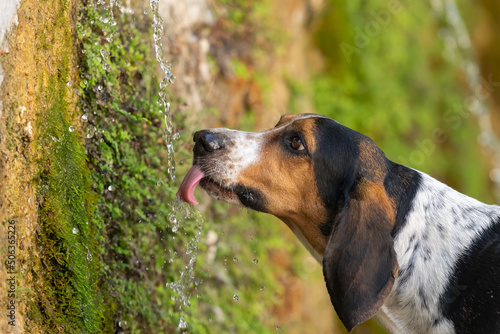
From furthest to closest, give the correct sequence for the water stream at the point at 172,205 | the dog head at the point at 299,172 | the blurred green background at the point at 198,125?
the water stream at the point at 172,205, the dog head at the point at 299,172, the blurred green background at the point at 198,125

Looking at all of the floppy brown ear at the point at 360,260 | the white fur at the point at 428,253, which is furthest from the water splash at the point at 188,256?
the white fur at the point at 428,253

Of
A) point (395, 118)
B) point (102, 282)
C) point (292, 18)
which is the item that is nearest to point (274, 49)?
point (292, 18)

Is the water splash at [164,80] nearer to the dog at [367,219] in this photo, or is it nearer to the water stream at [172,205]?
the water stream at [172,205]

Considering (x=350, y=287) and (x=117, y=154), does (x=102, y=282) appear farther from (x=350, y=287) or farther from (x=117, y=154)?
(x=350, y=287)

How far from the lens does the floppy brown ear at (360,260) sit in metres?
3.16

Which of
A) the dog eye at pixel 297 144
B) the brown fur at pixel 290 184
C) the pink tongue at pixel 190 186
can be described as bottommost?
the pink tongue at pixel 190 186

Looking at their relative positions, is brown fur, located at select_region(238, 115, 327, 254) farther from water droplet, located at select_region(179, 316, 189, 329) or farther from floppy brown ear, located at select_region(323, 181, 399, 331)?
water droplet, located at select_region(179, 316, 189, 329)

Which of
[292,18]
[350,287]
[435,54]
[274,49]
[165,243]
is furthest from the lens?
[435,54]

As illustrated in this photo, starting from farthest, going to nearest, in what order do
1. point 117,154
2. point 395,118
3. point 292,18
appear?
point 395,118
point 292,18
point 117,154

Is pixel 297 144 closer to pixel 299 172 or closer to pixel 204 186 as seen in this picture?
pixel 299 172

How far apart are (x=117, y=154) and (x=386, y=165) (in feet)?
5.83

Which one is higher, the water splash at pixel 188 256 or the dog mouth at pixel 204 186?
the dog mouth at pixel 204 186

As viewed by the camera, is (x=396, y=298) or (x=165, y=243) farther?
(x=165, y=243)

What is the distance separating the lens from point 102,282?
3850 mm
